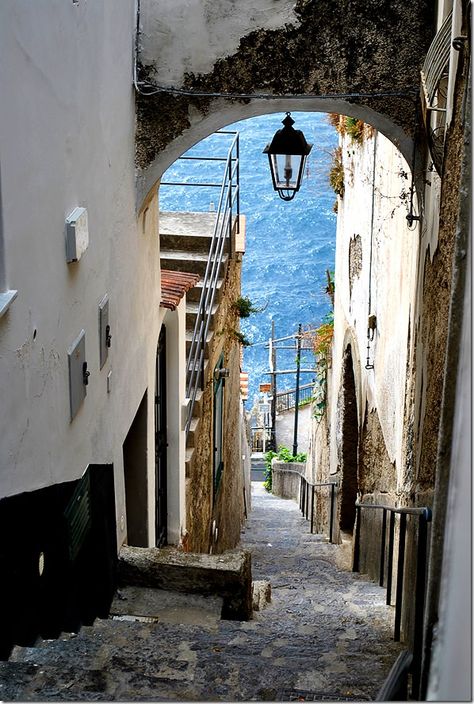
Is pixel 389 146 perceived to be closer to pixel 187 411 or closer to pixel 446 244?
pixel 187 411

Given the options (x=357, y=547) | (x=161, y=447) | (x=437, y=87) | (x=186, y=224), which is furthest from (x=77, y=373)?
(x=186, y=224)

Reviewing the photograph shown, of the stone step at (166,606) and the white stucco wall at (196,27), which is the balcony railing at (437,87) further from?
the stone step at (166,606)

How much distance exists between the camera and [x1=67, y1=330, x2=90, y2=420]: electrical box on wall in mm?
4941

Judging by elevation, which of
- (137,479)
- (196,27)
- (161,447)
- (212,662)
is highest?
(196,27)

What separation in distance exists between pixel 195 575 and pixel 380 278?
14.6 ft

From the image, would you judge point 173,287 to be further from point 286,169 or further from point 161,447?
point 286,169

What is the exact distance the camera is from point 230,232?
37.3 ft

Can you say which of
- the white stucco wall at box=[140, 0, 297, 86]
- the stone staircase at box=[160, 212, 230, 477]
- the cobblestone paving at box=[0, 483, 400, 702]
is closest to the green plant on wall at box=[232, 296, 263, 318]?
the stone staircase at box=[160, 212, 230, 477]

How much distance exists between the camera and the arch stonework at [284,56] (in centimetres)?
613

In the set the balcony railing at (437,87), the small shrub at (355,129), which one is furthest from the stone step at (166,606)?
the small shrub at (355,129)

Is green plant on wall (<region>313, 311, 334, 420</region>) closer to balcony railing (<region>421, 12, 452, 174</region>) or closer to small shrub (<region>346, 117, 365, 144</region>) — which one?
small shrub (<region>346, 117, 365, 144</region>)

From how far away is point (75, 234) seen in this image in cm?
470

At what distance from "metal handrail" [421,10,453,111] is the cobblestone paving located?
9.60 feet

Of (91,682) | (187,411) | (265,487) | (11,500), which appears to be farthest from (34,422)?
(265,487)
